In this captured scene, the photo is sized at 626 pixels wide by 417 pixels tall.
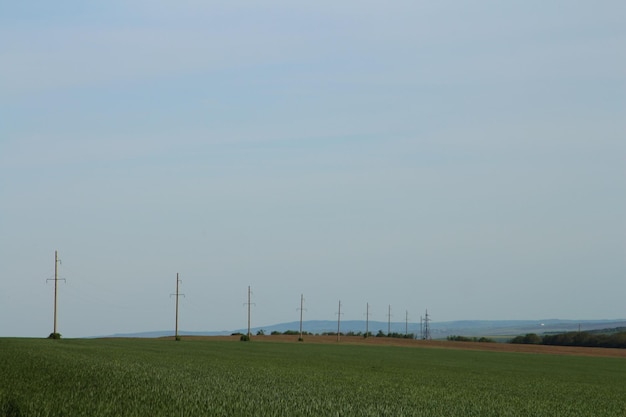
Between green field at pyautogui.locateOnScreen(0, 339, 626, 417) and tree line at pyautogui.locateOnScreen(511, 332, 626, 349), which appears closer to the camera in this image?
green field at pyautogui.locateOnScreen(0, 339, 626, 417)

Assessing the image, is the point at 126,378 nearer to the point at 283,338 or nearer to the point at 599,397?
the point at 599,397

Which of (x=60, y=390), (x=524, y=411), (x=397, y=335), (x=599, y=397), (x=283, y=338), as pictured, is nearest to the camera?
(x=60, y=390)

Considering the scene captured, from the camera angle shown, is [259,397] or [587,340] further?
[587,340]

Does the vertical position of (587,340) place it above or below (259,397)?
below

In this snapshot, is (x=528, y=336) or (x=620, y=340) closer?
(x=620, y=340)

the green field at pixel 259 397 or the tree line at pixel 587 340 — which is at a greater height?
the green field at pixel 259 397

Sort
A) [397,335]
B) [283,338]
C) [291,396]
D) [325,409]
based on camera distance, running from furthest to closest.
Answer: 1. [397,335]
2. [283,338]
3. [291,396]
4. [325,409]

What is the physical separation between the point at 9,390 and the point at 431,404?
32.3 feet

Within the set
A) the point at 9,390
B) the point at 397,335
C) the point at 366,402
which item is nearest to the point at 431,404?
the point at 366,402

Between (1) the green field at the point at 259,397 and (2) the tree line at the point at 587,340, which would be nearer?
(1) the green field at the point at 259,397

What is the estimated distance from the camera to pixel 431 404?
21.7 m

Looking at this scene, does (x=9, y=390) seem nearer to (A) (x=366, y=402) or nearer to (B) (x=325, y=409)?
(B) (x=325, y=409)

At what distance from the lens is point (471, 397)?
25297 millimetres

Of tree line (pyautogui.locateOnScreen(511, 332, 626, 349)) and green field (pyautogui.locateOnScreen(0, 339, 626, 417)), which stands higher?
green field (pyautogui.locateOnScreen(0, 339, 626, 417))
